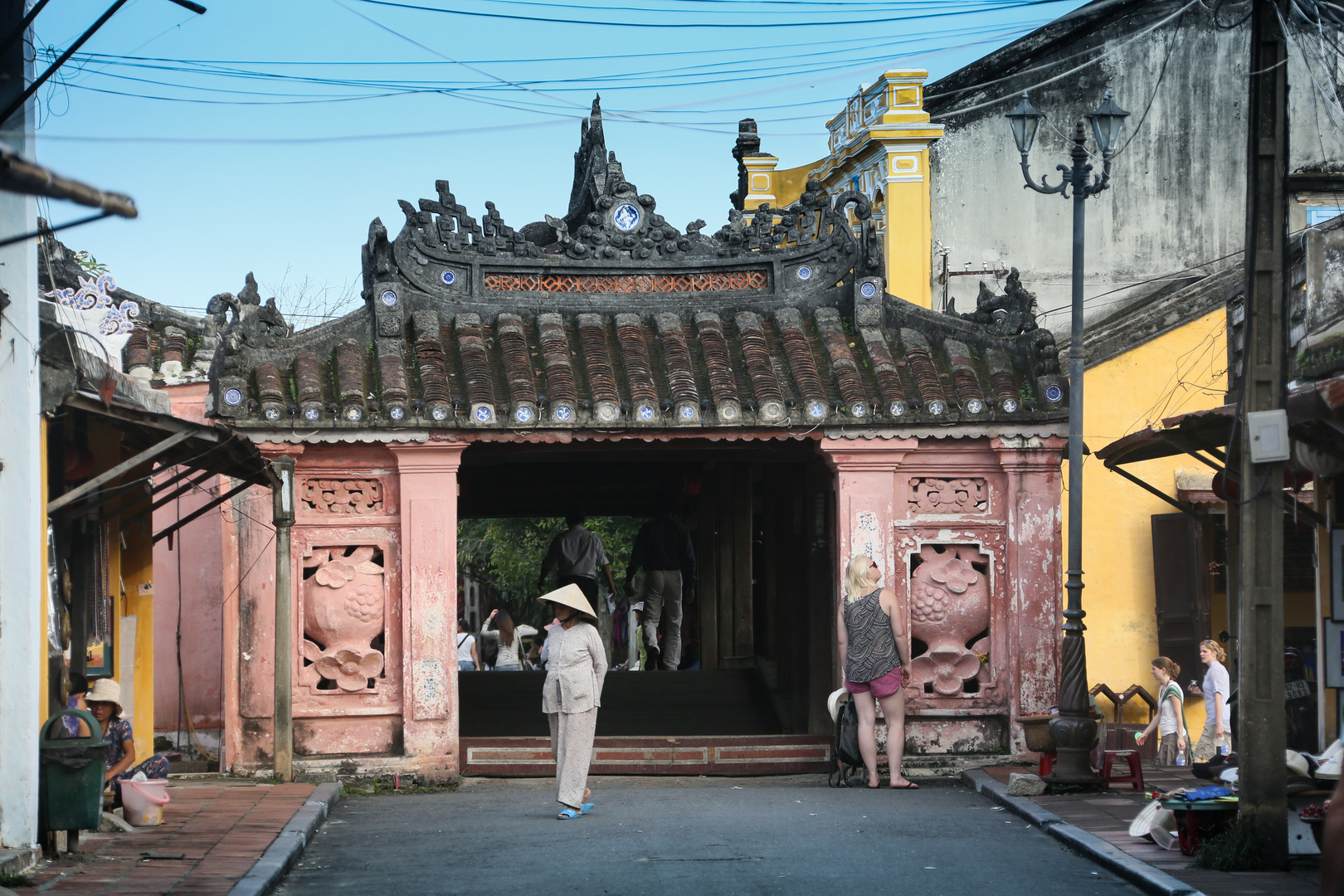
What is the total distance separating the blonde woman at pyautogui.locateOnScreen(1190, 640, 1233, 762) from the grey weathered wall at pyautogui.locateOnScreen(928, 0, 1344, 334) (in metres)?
8.86

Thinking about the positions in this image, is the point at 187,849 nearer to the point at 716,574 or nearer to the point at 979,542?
the point at 979,542

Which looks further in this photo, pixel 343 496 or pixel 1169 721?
pixel 1169 721

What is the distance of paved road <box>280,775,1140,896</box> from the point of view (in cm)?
852

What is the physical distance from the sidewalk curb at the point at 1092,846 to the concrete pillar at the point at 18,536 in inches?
244

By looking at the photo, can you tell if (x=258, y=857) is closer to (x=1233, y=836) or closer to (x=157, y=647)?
(x=1233, y=836)

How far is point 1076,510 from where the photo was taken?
1291cm

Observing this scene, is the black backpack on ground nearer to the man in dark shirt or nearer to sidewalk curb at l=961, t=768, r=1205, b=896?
sidewalk curb at l=961, t=768, r=1205, b=896


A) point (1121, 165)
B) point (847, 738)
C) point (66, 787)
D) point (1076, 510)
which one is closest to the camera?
point (66, 787)

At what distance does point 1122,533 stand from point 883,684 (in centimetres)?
624

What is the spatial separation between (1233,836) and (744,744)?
19.6 feet

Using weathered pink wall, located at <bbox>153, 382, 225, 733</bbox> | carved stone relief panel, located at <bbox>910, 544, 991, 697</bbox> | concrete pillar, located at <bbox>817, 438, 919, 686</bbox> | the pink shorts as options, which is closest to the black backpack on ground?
the pink shorts

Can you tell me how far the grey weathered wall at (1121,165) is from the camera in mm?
23297

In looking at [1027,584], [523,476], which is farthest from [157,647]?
[1027,584]

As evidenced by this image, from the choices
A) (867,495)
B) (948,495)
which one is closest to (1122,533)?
(948,495)
